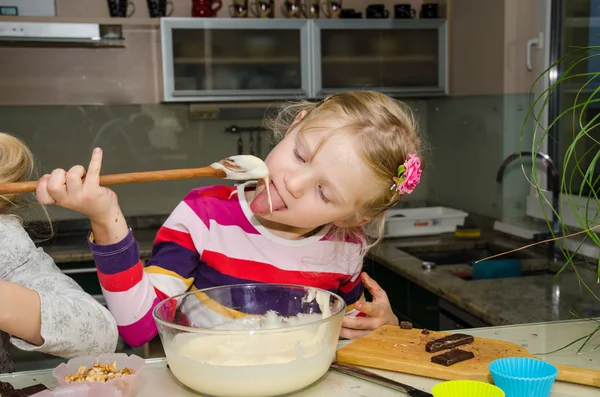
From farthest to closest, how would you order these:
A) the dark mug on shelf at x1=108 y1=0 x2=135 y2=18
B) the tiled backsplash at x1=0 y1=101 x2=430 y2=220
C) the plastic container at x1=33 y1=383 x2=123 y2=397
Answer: the tiled backsplash at x1=0 y1=101 x2=430 y2=220, the dark mug on shelf at x1=108 y1=0 x2=135 y2=18, the plastic container at x1=33 y1=383 x2=123 y2=397

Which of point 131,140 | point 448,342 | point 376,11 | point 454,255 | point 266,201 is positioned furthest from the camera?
point 131,140

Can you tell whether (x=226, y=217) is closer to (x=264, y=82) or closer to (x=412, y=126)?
(x=412, y=126)

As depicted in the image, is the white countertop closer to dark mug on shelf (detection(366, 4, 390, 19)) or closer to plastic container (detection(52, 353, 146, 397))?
plastic container (detection(52, 353, 146, 397))

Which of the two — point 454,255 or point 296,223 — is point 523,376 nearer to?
point 296,223

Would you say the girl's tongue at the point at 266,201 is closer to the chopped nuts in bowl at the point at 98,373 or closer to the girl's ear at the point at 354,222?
the girl's ear at the point at 354,222

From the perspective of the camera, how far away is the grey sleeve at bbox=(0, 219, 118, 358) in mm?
941

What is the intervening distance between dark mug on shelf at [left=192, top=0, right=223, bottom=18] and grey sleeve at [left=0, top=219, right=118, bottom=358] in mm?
2363

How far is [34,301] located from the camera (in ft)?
3.01

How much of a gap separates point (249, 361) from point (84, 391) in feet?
0.63

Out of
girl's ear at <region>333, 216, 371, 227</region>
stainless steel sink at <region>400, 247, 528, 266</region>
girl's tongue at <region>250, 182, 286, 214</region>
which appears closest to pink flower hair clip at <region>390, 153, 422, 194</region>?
girl's ear at <region>333, 216, 371, 227</region>

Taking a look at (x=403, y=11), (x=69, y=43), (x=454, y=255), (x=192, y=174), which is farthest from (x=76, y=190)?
(x=403, y=11)

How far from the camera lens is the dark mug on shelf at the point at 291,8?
11.1 ft

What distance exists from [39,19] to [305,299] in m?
2.61

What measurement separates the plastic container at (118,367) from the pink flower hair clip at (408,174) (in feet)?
1.76
